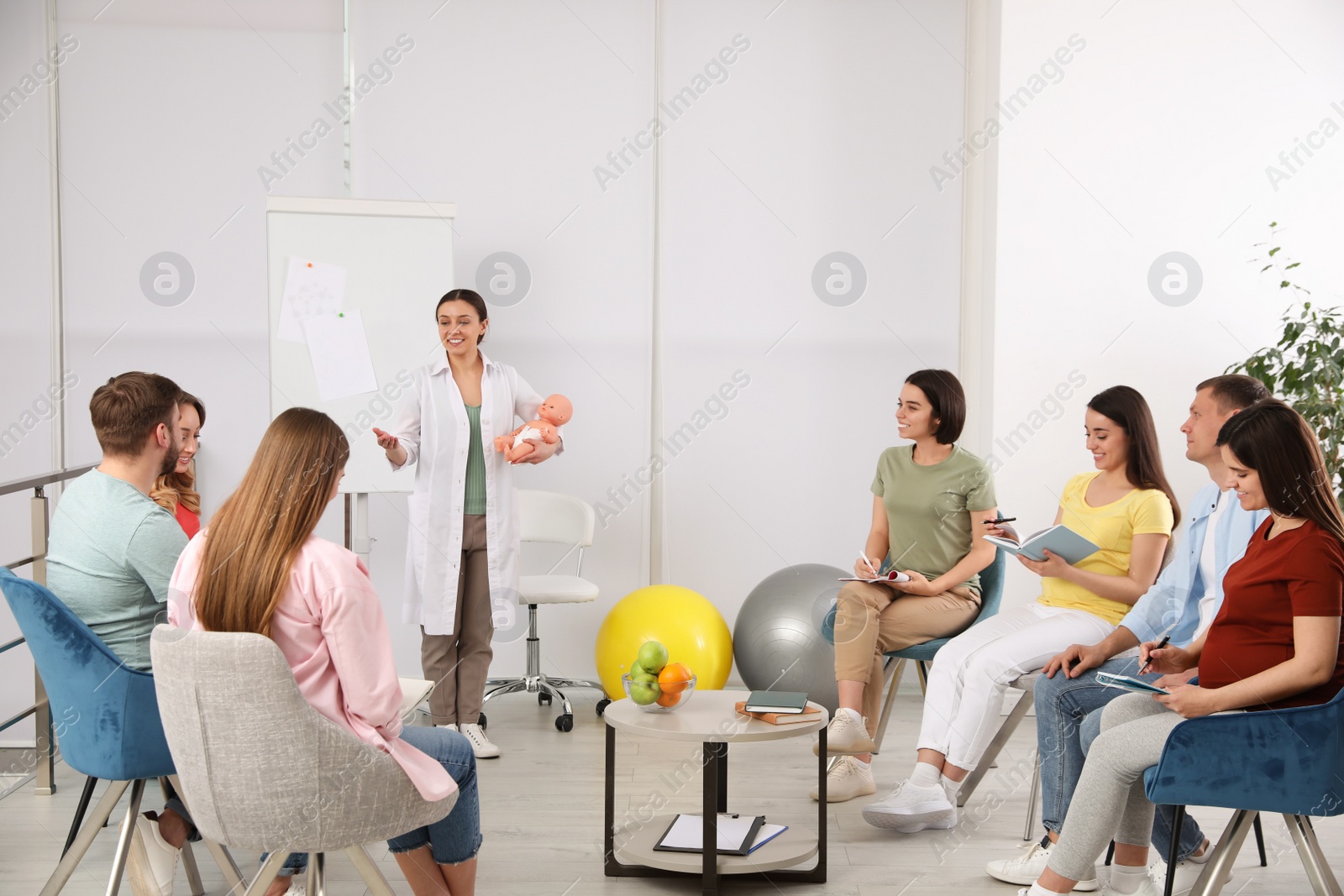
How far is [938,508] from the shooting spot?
10.7 ft

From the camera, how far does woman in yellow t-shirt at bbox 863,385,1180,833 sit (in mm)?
2803

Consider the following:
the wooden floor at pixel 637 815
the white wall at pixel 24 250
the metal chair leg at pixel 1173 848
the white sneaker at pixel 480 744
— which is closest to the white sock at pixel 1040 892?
the metal chair leg at pixel 1173 848

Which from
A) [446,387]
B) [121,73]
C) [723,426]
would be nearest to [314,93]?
[121,73]

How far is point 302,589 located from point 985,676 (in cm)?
183

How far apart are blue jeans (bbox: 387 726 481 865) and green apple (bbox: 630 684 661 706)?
58 centimetres

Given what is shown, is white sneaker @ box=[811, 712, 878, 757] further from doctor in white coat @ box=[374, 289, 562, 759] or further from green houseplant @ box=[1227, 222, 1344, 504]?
green houseplant @ box=[1227, 222, 1344, 504]

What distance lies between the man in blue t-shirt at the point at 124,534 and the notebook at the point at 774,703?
135 centimetres

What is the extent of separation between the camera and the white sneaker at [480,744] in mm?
3582

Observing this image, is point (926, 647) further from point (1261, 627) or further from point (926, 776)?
point (1261, 627)

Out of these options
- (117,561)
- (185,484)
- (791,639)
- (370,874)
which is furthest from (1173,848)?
(185,484)

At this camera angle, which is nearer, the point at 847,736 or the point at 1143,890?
the point at 1143,890

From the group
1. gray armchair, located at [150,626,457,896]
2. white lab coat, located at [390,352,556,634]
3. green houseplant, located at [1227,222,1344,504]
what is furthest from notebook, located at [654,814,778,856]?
green houseplant, located at [1227,222,1344,504]

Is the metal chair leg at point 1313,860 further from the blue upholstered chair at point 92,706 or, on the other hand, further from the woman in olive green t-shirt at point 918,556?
the blue upholstered chair at point 92,706

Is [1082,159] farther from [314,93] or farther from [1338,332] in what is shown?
[314,93]
